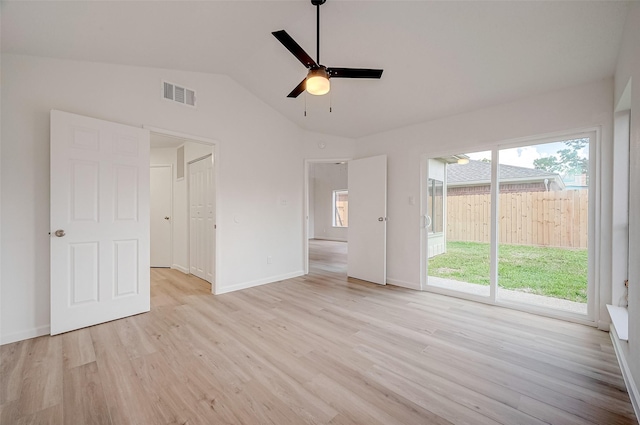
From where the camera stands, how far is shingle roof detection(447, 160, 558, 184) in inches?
122

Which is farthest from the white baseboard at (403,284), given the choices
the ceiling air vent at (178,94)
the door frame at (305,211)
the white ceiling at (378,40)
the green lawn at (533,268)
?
the ceiling air vent at (178,94)

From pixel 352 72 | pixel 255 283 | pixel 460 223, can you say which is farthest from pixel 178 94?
pixel 460 223

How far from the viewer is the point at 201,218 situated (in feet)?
14.8

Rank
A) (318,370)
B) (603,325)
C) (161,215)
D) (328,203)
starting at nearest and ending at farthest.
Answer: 1. (318,370)
2. (603,325)
3. (161,215)
4. (328,203)

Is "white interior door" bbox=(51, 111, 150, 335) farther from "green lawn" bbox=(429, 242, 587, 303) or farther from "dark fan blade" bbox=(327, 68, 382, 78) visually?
"green lawn" bbox=(429, 242, 587, 303)

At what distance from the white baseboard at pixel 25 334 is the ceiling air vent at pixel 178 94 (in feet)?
9.10

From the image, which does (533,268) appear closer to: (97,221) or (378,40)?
(378,40)

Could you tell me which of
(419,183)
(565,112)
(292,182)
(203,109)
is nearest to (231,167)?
(203,109)

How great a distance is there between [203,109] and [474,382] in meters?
4.15

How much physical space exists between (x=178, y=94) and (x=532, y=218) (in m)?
4.70

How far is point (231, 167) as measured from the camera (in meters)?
3.90

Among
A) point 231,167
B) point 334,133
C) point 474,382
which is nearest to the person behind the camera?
point 474,382

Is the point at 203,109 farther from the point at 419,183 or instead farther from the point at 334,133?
the point at 419,183

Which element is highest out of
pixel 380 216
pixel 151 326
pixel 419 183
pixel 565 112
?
pixel 565 112
